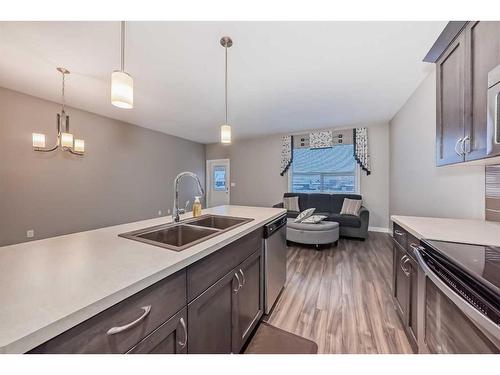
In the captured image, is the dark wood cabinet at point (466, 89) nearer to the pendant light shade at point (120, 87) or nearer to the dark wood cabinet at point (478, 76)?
the dark wood cabinet at point (478, 76)

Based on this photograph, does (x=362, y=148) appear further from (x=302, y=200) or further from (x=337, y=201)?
(x=302, y=200)

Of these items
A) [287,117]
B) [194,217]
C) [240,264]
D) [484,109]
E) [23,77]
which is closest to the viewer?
[484,109]

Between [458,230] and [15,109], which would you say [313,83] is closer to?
[458,230]

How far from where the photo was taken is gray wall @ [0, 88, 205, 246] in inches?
116

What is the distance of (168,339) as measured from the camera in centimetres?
75

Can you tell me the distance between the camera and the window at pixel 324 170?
493 centimetres

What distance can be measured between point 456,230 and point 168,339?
1850mm

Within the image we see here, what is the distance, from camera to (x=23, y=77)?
2.56 m

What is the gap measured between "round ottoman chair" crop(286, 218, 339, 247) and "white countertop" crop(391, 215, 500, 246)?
70.6 inches

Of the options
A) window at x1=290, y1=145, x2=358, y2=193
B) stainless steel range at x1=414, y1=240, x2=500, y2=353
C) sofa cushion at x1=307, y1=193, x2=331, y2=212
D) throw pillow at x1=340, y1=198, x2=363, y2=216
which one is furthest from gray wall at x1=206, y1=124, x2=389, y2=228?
stainless steel range at x1=414, y1=240, x2=500, y2=353

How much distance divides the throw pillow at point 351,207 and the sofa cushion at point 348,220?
20 cm

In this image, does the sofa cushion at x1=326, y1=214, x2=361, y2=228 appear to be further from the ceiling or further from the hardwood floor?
the ceiling
